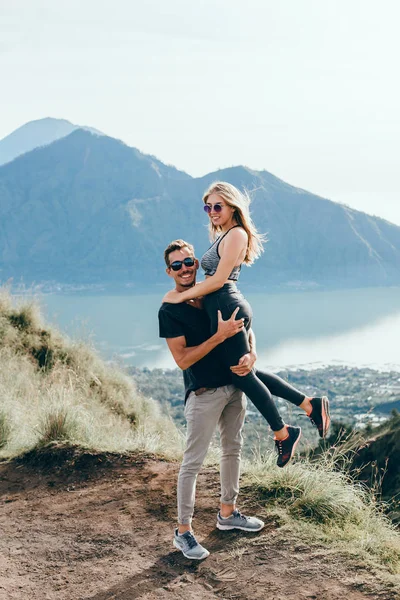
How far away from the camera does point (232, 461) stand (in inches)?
141

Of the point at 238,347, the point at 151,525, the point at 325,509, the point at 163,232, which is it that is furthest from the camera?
the point at 163,232

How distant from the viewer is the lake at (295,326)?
197ft

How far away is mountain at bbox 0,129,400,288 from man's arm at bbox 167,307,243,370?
137479mm

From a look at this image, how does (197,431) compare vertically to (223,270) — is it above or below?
below

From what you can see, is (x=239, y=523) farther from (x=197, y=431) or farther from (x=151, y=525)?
(x=197, y=431)

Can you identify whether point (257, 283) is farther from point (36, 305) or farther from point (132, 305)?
point (36, 305)

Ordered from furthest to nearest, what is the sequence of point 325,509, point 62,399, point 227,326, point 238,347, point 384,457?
point 384,457
point 62,399
point 325,509
point 238,347
point 227,326

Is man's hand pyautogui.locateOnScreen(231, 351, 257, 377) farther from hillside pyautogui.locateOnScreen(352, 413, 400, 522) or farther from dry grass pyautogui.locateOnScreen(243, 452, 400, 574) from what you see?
hillside pyautogui.locateOnScreen(352, 413, 400, 522)

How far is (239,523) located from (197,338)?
1.24 meters

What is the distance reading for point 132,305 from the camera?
106438mm

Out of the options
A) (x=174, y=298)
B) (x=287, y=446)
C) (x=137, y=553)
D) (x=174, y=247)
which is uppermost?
(x=174, y=247)

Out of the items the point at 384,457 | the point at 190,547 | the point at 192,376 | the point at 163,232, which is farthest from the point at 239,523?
the point at 163,232

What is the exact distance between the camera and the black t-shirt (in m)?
3.30

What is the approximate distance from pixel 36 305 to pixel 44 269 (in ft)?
454
